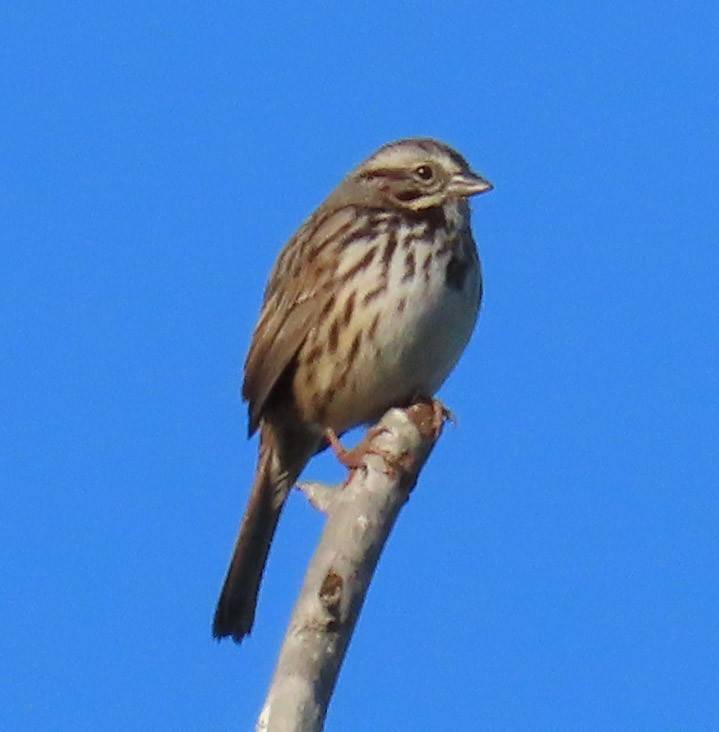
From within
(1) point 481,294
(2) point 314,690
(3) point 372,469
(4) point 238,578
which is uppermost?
(1) point 481,294

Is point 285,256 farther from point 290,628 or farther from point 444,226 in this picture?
point 290,628

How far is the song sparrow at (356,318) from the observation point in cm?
740

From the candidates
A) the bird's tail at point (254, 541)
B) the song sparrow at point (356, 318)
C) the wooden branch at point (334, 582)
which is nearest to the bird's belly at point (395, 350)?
the song sparrow at point (356, 318)

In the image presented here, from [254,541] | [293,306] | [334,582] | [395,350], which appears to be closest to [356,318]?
[395,350]

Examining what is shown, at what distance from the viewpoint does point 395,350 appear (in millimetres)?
7406

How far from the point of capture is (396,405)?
772 centimetres

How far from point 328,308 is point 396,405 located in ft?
1.63

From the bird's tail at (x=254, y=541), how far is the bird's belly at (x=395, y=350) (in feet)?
1.13

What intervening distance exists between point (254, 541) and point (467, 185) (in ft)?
5.77

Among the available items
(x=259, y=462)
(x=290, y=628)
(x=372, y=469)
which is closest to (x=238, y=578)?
(x=259, y=462)

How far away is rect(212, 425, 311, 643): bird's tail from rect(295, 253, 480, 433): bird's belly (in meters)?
0.34

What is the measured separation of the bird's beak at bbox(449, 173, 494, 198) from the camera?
7852mm

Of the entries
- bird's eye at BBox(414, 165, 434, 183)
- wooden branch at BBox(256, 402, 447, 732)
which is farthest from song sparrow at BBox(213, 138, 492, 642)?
wooden branch at BBox(256, 402, 447, 732)

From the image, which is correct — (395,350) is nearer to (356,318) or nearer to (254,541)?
(356,318)
